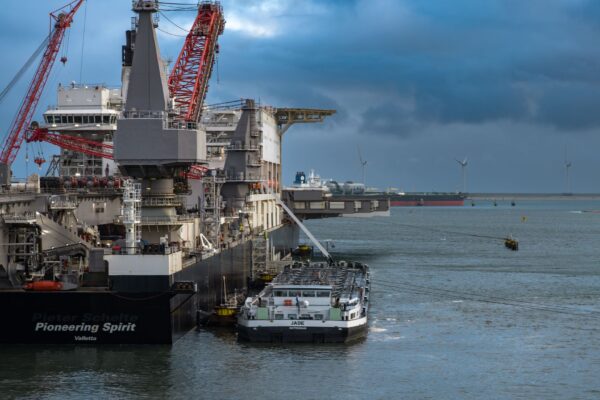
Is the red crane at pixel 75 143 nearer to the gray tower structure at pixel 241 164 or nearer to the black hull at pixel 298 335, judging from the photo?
the gray tower structure at pixel 241 164

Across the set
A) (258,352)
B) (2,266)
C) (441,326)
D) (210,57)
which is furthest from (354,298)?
(210,57)

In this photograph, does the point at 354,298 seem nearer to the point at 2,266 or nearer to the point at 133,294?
the point at 133,294

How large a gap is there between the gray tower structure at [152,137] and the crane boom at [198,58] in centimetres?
2972

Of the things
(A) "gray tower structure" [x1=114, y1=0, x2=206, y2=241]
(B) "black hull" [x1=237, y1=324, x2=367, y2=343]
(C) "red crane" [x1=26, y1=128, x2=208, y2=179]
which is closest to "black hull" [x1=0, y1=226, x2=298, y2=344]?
(B) "black hull" [x1=237, y1=324, x2=367, y2=343]

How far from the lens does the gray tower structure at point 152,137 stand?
4275 cm

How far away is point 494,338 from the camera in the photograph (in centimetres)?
4381

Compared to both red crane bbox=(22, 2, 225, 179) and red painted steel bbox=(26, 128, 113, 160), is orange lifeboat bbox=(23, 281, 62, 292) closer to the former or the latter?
red painted steel bbox=(26, 128, 113, 160)

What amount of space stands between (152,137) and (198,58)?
35.1 meters

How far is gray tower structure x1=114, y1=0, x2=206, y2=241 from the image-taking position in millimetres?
42750

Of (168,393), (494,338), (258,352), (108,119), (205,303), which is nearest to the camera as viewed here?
(168,393)

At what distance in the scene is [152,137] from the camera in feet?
140

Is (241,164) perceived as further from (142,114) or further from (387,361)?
(387,361)

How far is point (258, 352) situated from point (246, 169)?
33389mm

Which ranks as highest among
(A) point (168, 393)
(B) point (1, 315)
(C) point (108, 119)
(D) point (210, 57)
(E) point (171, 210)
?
(D) point (210, 57)
